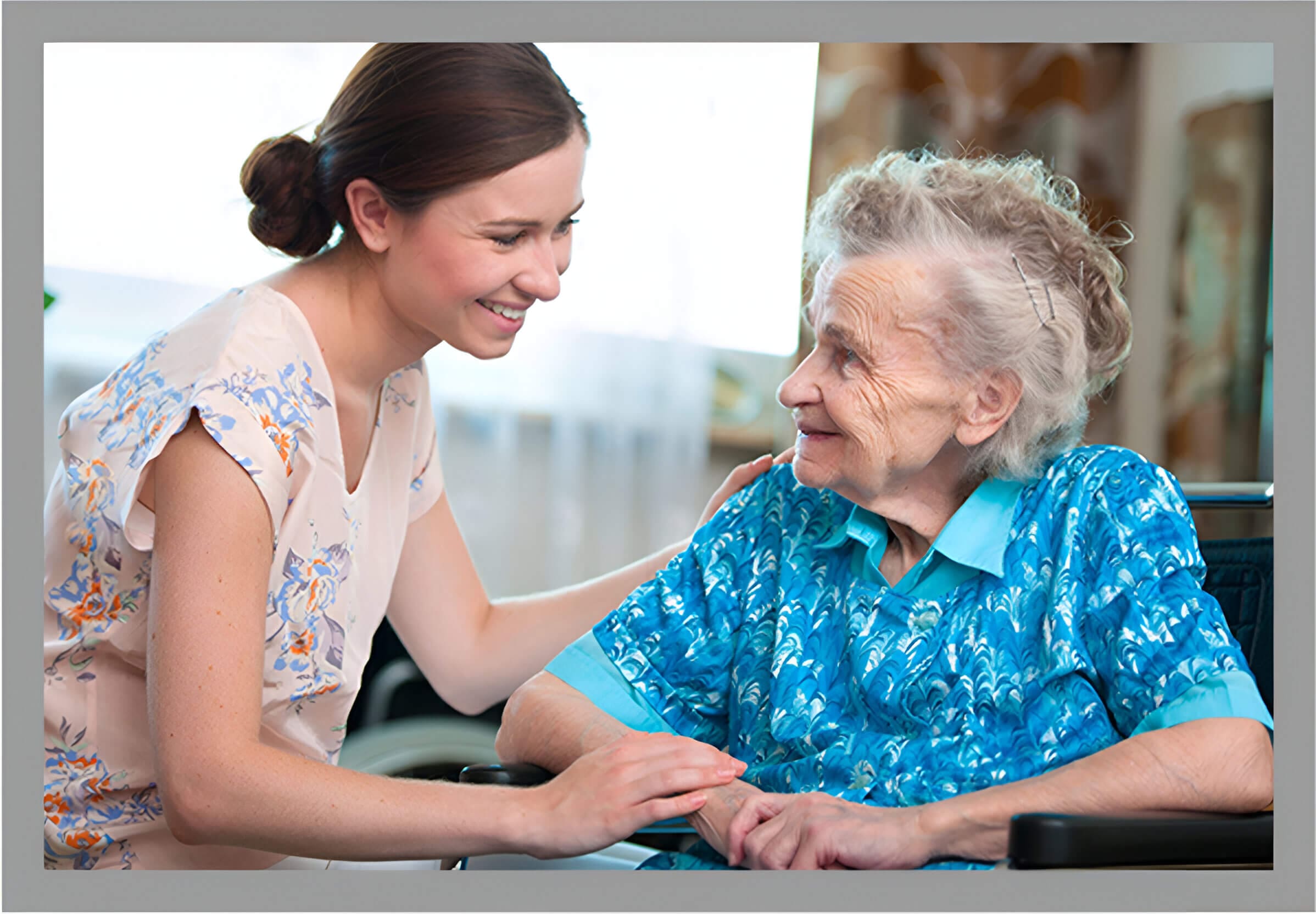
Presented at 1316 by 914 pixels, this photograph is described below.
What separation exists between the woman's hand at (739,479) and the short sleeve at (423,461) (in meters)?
0.36

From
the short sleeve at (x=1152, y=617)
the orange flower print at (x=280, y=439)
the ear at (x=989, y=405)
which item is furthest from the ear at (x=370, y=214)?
the short sleeve at (x=1152, y=617)

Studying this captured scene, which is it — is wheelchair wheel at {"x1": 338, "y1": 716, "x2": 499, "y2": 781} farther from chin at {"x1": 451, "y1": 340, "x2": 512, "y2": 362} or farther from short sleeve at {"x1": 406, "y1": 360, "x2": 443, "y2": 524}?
chin at {"x1": 451, "y1": 340, "x2": 512, "y2": 362}

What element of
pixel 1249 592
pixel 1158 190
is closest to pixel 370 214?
pixel 1249 592

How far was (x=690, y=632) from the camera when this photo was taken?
1.35 metres

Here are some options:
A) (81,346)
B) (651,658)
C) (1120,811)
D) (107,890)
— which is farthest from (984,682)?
(81,346)

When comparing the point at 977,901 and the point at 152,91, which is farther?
the point at 152,91

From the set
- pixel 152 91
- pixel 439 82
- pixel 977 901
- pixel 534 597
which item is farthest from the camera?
pixel 152 91

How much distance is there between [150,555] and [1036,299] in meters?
0.92

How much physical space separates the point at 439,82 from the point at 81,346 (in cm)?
152

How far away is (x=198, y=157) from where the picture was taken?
7.91 feet

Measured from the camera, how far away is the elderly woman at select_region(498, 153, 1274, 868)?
106 centimetres

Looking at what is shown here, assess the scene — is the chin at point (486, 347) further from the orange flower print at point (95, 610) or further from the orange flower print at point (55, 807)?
the orange flower print at point (55, 807)

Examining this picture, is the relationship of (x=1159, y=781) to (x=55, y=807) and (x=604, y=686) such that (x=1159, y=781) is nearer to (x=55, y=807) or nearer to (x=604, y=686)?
(x=604, y=686)

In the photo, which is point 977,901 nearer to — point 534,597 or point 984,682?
point 984,682
